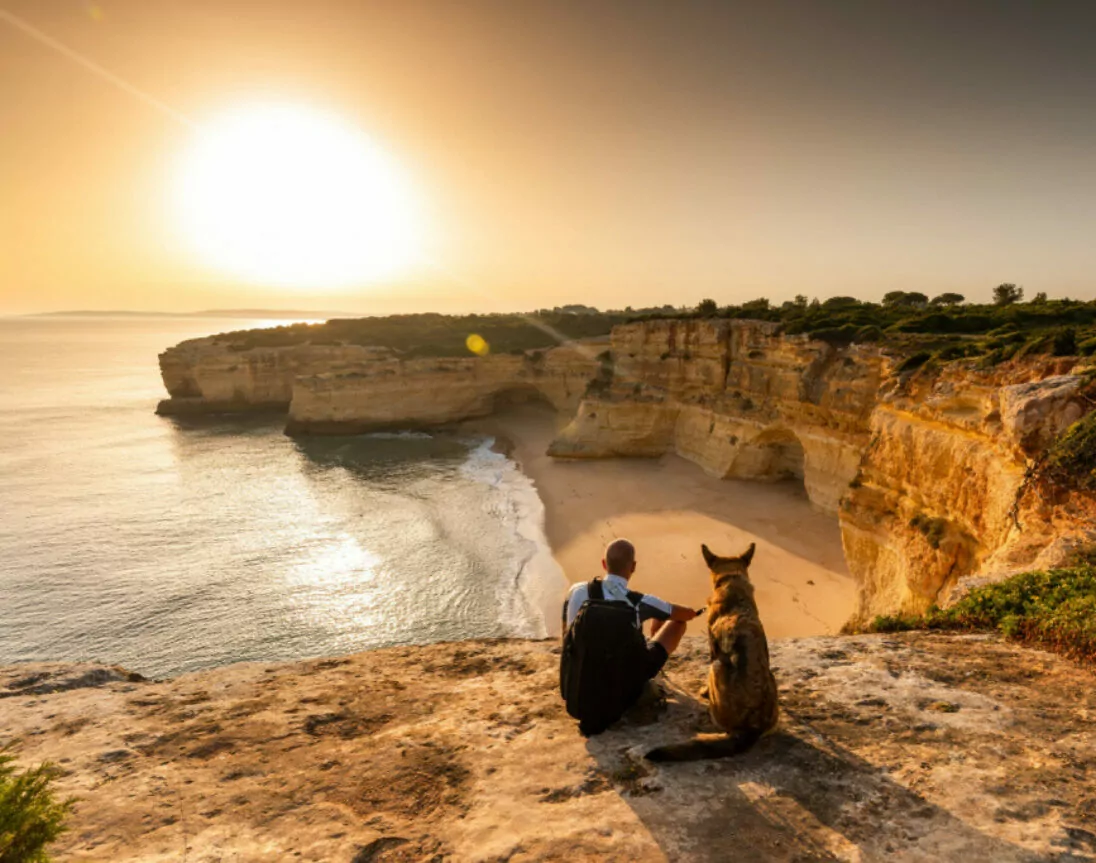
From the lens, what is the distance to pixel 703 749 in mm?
3430

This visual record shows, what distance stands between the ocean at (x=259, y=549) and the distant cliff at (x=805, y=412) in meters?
6.02

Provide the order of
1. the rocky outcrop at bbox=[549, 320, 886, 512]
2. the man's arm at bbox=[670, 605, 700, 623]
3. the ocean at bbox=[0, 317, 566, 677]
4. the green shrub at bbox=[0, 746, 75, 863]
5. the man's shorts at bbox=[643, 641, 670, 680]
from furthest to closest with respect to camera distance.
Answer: the rocky outcrop at bbox=[549, 320, 886, 512] < the ocean at bbox=[0, 317, 566, 677] < the man's arm at bbox=[670, 605, 700, 623] < the man's shorts at bbox=[643, 641, 670, 680] < the green shrub at bbox=[0, 746, 75, 863]

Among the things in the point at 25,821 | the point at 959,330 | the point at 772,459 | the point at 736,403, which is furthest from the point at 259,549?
the point at 959,330

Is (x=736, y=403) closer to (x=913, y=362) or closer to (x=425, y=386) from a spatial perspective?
(x=913, y=362)

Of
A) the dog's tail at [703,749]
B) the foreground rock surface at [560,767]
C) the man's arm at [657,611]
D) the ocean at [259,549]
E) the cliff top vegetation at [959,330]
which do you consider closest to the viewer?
the foreground rock surface at [560,767]

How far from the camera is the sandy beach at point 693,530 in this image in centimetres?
1425

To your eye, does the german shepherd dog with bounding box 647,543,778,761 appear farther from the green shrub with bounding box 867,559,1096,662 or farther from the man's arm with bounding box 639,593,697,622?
the green shrub with bounding box 867,559,1096,662

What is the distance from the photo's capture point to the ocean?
1416 centimetres

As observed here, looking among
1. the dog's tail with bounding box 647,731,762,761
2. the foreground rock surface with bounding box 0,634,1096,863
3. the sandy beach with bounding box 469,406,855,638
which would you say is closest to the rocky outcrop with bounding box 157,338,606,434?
the sandy beach with bounding box 469,406,855,638

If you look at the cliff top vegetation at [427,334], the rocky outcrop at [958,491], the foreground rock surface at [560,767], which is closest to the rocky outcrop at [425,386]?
the cliff top vegetation at [427,334]

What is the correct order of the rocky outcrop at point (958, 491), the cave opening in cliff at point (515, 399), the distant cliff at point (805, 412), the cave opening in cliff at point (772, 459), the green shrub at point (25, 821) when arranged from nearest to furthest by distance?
the green shrub at point (25, 821) < the rocky outcrop at point (958, 491) < the distant cliff at point (805, 412) < the cave opening in cliff at point (772, 459) < the cave opening in cliff at point (515, 399)

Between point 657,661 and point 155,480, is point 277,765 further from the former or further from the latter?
point 155,480

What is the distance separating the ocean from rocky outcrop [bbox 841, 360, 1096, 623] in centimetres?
864

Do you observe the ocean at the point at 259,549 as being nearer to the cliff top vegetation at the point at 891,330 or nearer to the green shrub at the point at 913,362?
the green shrub at the point at 913,362
